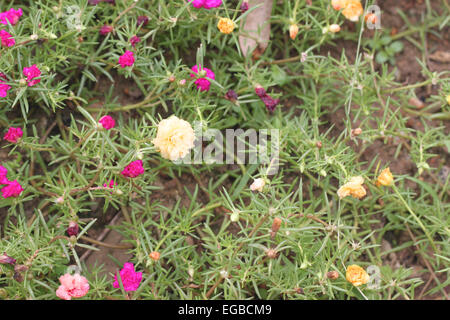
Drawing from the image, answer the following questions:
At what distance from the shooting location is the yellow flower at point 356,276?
2479mm

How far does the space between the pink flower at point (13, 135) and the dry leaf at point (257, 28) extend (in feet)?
4.45

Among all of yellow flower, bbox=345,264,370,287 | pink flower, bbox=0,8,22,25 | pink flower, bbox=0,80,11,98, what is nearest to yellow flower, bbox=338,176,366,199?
yellow flower, bbox=345,264,370,287

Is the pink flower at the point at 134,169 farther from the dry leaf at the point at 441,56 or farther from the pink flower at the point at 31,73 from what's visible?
the dry leaf at the point at 441,56

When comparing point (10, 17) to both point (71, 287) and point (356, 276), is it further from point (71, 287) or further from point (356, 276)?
point (356, 276)

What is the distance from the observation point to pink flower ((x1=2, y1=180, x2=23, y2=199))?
2512 mm

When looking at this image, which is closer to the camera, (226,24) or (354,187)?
(354,187)

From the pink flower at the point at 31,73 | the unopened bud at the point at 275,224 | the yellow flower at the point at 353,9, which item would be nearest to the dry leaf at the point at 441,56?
the yellow flower at the point at 353,9

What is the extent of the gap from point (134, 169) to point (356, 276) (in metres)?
1.21

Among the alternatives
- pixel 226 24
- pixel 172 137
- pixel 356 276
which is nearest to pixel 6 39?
pixel 172 137

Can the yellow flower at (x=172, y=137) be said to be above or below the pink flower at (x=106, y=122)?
below

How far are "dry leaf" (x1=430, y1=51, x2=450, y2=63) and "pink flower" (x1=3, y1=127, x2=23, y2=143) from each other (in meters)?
2.70

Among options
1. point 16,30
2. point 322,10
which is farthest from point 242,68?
point 16,30

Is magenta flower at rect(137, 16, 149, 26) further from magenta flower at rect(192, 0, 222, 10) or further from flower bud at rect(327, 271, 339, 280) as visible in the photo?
flower bud at rect(327, 271, 339, 280)

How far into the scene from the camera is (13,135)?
258 cm
